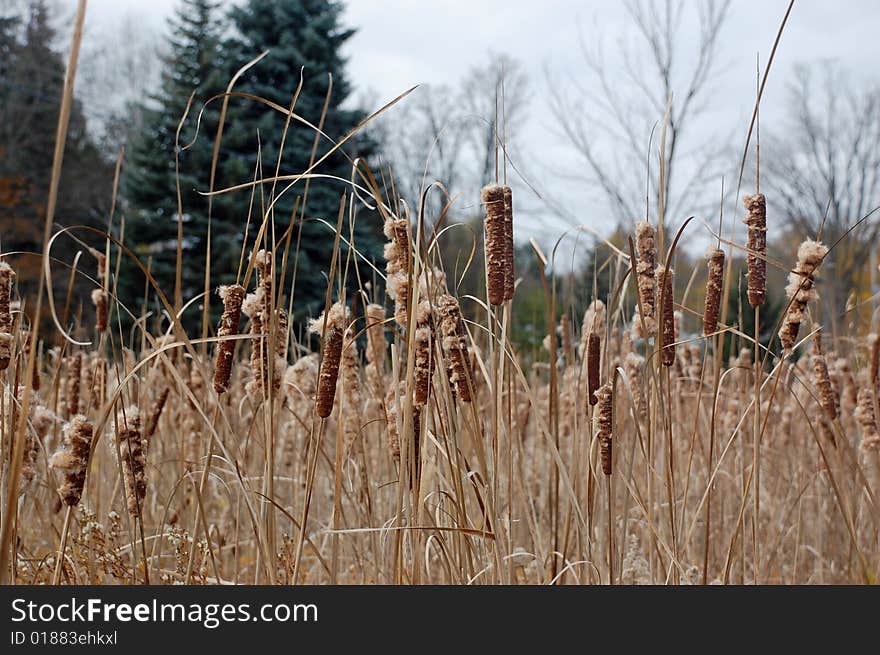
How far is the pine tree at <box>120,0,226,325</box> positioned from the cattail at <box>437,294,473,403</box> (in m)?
11.5

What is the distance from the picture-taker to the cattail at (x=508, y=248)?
941mm

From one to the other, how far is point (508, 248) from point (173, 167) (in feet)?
43.4

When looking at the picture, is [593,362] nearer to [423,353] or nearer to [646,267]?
[646,267]

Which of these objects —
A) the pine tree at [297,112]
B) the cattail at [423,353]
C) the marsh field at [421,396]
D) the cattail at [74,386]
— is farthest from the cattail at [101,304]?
the pine tree at [297,112]

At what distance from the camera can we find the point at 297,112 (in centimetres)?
1228

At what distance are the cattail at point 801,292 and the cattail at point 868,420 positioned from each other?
45 cm

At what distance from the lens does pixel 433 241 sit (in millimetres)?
1104

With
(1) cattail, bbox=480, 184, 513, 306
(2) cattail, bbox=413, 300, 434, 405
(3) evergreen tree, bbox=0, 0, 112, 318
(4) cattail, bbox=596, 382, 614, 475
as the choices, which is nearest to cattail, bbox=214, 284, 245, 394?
(2) cattail, bbox=413, 300, 434, 405

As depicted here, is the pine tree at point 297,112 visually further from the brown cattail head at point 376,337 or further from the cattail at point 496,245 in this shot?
the cattail at point 496,245

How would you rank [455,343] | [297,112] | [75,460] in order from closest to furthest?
[75,460]
[455,343]
[297,112]

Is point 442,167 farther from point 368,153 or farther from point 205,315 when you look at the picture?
point 205,315

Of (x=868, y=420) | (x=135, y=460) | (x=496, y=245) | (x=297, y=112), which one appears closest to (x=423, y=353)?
(x=496, y=245)
